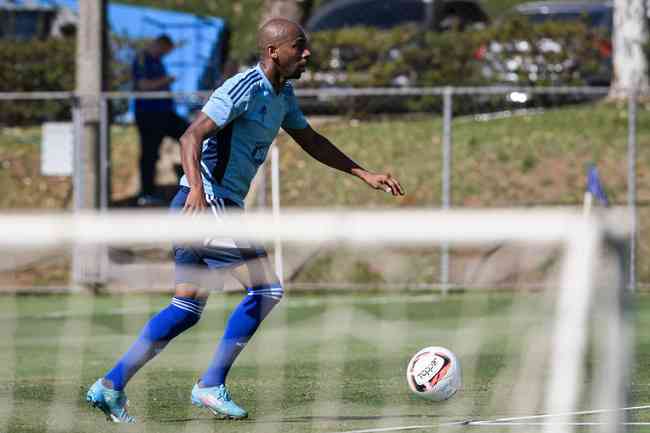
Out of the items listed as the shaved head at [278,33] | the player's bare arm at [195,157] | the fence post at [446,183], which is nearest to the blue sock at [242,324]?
the player's bare arm at [195,157]

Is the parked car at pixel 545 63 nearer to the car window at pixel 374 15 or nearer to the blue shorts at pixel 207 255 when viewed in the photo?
the car window at pixel 374 15

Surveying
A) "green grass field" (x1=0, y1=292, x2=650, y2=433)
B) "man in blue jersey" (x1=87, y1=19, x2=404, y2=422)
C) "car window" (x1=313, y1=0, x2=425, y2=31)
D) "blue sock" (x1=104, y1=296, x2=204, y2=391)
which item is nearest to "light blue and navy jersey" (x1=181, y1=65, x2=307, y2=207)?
"man in blue jersey" (x1=87, y1=19, x2=404, y2=422)

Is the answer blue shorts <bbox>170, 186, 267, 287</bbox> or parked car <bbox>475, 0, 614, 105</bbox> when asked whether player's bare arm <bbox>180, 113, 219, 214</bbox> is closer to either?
blue shorts <bbox>170, 186, 267, 287</bbox>

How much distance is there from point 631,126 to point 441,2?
27.6 feet

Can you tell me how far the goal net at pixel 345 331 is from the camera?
379 cm

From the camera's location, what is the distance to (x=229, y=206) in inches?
274

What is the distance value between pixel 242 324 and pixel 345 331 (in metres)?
4.63

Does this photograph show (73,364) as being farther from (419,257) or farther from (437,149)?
(437,149)

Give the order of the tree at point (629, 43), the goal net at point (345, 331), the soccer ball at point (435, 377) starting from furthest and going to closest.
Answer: the tree at point (629, 43)
the soccer ball at point (435, 377)
the goal net at point (345, 331)

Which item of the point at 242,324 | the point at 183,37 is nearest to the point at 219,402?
the point at 242,324

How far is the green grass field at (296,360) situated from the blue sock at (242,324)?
0.27 metres

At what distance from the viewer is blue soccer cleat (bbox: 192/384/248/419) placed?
7012 millimetres

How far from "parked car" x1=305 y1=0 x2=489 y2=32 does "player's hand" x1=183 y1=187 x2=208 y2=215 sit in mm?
15921

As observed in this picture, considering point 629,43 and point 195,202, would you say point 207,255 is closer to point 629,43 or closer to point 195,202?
point 195,202
